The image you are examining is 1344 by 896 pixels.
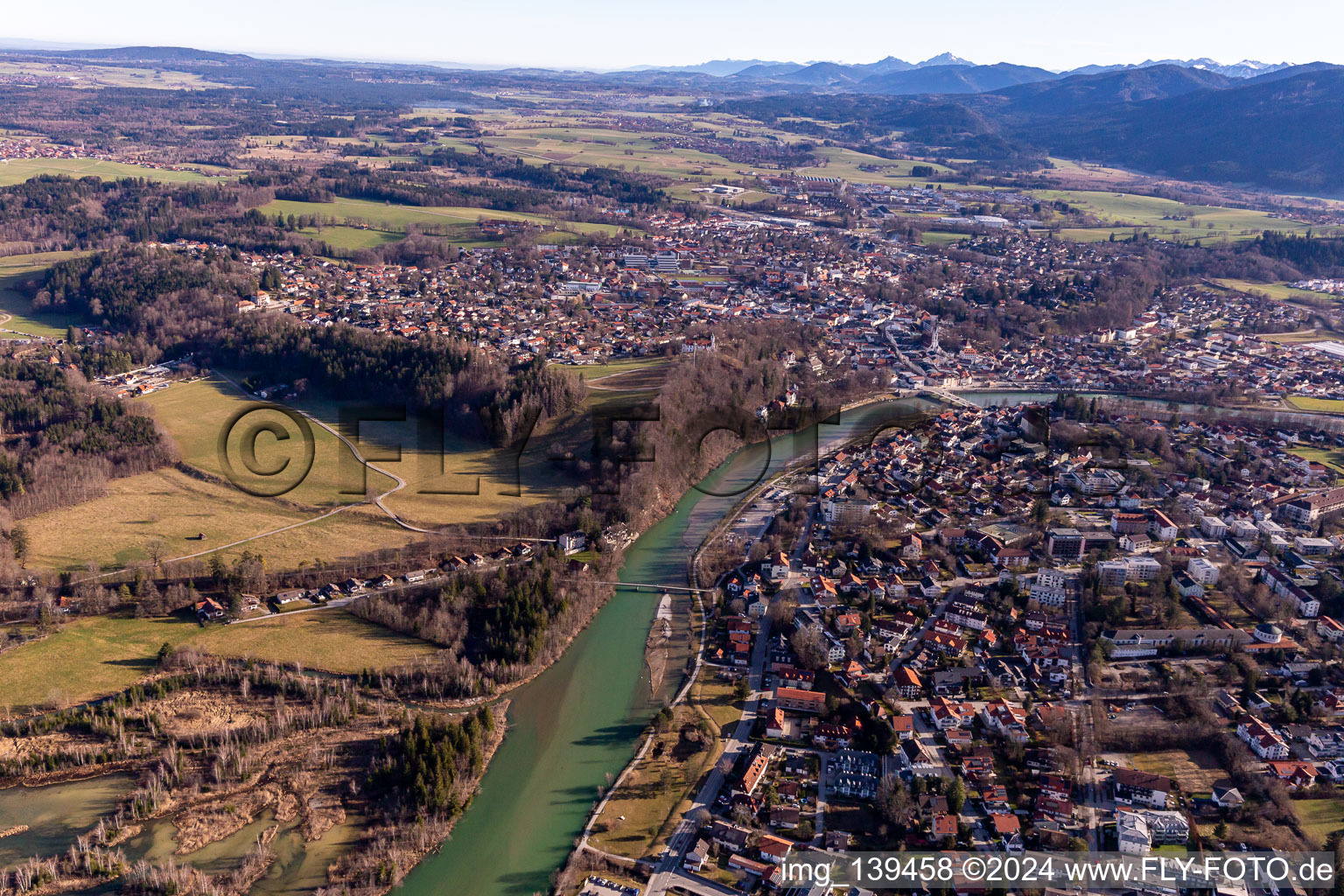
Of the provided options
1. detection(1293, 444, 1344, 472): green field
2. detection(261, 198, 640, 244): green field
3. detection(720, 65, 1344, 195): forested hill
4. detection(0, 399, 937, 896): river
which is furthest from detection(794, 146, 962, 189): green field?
detection(0, 399, 937, 896): river

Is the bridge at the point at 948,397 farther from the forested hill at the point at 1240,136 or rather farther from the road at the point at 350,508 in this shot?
the forested hill at the point at 1240,136

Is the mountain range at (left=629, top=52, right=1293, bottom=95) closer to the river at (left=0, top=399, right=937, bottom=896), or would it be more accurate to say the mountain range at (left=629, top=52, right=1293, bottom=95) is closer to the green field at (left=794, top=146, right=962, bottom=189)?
the green field at (left=794, top=146, right=962, bottom=189)

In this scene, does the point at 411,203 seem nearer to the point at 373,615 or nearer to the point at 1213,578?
the point at 373,615

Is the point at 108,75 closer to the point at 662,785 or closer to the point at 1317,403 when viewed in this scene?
the point at 1317,403

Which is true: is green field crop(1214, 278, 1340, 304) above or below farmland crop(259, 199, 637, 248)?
below

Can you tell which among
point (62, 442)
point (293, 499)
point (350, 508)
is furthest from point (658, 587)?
point (62, 442)

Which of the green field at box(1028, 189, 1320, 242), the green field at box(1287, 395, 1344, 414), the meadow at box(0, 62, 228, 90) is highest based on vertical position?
the meadow at box(0, 62, 228, 90)

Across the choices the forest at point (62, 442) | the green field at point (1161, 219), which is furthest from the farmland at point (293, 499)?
the green field at point (1161, 219)
